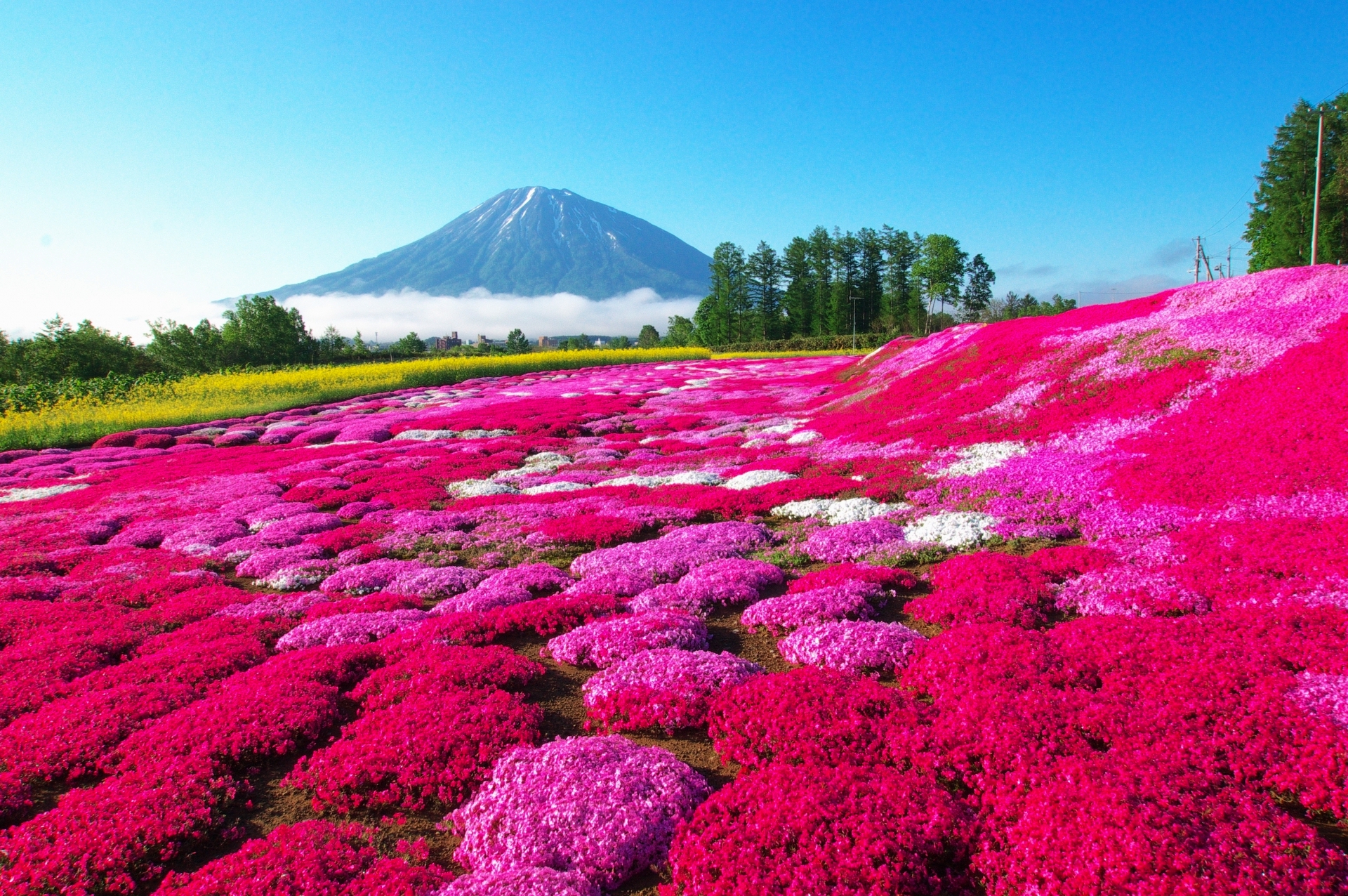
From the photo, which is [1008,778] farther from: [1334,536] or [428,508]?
[428,508]

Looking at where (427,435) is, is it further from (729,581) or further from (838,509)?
(729,581)

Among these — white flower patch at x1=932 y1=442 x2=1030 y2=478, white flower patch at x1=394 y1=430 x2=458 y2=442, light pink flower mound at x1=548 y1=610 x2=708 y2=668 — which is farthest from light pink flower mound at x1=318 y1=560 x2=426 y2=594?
white flower patch at x1=394 y1=430 x2=458 y2=442

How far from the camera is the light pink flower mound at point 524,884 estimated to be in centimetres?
407

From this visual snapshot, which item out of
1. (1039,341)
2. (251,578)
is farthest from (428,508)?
(1039,341)

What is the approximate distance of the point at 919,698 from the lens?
6363 millimetres

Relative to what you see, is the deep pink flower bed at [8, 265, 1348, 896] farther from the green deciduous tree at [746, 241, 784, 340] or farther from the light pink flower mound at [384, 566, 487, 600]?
the green deciduous tree at [746, 241, 784, 340]

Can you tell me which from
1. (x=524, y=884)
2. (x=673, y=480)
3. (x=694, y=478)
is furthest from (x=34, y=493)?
(x=524, y=884)

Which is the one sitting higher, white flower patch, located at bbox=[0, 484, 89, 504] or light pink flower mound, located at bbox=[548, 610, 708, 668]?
white flower patch, located at bbox=[0, 484, 89, 504]

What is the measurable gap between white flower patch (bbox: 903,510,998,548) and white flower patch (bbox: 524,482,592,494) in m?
9.37

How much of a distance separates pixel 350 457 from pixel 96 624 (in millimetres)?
15847

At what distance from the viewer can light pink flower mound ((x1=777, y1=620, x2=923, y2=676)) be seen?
7008 millimetres

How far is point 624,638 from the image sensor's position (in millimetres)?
7871

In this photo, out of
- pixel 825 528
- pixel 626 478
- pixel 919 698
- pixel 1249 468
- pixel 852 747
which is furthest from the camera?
pixel 626 478

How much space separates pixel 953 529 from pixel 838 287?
426ft
